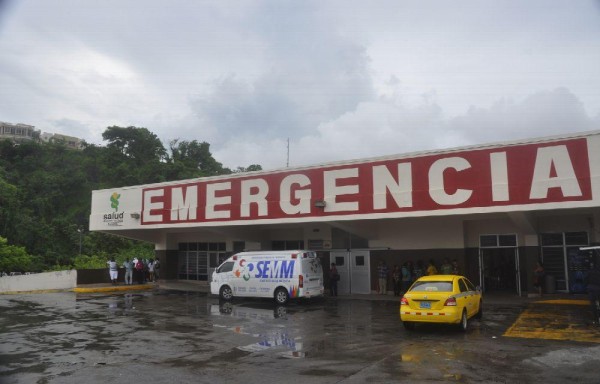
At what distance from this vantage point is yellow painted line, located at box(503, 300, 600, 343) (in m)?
11.9

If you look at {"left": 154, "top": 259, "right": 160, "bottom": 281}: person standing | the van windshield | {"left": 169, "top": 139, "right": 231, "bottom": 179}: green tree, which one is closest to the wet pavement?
the van windshield

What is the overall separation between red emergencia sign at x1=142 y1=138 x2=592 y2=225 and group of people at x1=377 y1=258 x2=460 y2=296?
3.03 m

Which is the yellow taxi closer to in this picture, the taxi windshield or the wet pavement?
the taxi windshield

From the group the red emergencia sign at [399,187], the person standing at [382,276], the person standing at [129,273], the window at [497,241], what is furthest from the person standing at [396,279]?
the person standing at [129,273]

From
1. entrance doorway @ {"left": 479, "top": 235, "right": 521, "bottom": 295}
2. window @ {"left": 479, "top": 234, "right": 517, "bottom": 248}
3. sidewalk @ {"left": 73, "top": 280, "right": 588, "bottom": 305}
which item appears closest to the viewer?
sidewalk @ {"left": 73, "top": 280, "right": 588, "bottom": 305}

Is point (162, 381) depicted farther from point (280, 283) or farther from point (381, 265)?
point (381, 265)

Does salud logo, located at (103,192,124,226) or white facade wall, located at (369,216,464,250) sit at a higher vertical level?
salud logo, located at (103,192,124,226)

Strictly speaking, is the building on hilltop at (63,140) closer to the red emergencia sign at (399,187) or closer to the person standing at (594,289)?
the red emergencia sign at (399,187)

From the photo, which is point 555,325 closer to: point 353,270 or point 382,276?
point 382,276

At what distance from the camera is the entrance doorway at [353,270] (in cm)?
2355

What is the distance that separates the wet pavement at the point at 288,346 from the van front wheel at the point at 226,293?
2.44 metres

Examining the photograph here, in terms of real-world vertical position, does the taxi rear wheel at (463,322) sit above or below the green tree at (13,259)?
below

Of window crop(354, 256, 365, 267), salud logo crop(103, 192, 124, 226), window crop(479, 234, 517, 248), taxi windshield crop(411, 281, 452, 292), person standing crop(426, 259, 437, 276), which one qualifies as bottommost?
taxi windshield crop(411, 281, 452, 292)

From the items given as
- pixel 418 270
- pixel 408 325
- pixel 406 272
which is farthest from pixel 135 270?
pixel 408 325
